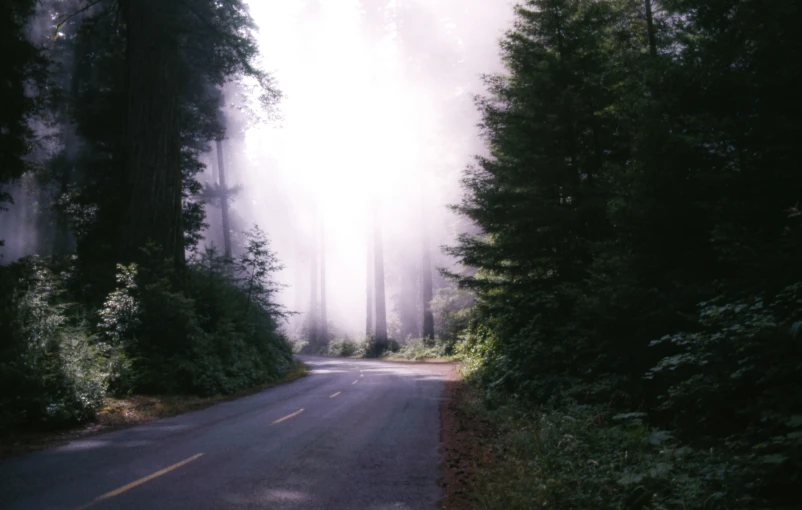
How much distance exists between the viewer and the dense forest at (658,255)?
5.04 meters

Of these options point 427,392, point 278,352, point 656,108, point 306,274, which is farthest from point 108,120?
point 306,274

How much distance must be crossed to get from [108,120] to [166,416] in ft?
41.3

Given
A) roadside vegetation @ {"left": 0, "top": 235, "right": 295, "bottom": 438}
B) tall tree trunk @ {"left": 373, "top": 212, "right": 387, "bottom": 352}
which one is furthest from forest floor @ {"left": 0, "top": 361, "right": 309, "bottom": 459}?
tall tree trunk @ {"left": 373, "top": 212, "right": 387, "bottom": 352}

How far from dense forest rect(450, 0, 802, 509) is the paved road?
181 cm

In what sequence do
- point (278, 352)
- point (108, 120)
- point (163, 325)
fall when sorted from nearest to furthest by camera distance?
point (163, 325) → point (108, 120) → point (278, 352)

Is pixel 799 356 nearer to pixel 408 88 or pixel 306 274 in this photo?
pixel 408 88

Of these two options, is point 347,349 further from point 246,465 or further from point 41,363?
point 246,465

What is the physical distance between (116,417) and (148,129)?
932 cm

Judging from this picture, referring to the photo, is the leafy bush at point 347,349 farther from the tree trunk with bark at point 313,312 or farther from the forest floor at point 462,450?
the forest floor at point 462,450

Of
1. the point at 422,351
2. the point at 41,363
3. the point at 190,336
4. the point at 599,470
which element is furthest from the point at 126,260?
the point at 422,351

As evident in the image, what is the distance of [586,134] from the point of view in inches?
543

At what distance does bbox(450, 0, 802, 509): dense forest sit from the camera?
5.04 m

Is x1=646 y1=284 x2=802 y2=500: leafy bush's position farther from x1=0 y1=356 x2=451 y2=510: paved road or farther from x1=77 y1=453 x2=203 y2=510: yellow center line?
x1=77 y1=453 x2=203 y2=510: yellow center line

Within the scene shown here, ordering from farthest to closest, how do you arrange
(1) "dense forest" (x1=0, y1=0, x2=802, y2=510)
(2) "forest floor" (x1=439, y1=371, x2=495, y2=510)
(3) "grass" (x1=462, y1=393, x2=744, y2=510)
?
1. (2) "forest floor" (x1=439, y1=371, x2=495, y2=510)
2. (1) "dense forest" (x1=0, y1=0, x2=802, y2=510)
3. (3) "grass" (x1=462, y1=393, x2=744, y2=510)
